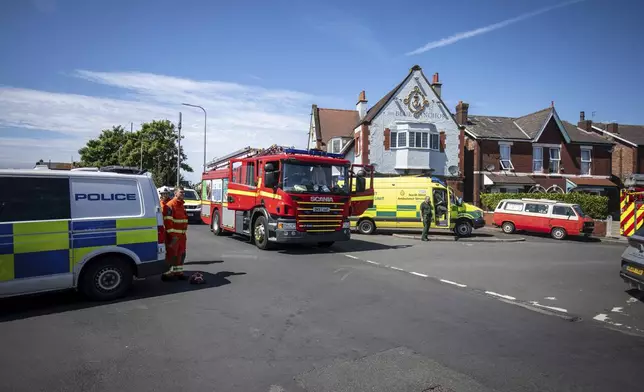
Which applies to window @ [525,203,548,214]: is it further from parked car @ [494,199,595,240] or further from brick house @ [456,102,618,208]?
brick house @ [456,102,618,208]

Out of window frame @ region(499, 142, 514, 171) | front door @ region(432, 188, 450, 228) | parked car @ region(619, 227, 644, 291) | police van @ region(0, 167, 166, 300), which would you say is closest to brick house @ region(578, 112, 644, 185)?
window frame @ region(499, 142, 514, 171)

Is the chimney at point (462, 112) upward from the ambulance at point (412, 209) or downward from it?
upward

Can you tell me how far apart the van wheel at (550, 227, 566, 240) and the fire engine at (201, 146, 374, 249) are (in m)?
12.2

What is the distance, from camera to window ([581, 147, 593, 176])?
35344mm

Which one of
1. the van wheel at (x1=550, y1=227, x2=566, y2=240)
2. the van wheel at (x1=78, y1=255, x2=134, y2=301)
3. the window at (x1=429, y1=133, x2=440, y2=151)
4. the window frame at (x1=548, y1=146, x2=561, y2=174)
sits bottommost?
the van wheel at (x1=550, y1=227, x2=566, y2=240)

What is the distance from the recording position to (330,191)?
1234 cm

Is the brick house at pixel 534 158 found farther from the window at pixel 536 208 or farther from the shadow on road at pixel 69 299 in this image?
the shadow on road at pixel 69 299

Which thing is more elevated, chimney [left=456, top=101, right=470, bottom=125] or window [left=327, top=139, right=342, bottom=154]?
chimney [left=456, top=101, right=470, bottom=125]

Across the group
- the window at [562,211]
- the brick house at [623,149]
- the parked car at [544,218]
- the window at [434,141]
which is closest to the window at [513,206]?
the parked car at [544,218]

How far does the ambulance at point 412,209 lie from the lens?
62.5ft

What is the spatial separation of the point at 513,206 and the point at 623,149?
907 inches

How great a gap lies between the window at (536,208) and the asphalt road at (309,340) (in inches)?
535

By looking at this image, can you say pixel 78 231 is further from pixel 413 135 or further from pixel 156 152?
pixel 156 152

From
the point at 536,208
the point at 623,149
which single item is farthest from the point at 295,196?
the point at 623,149
